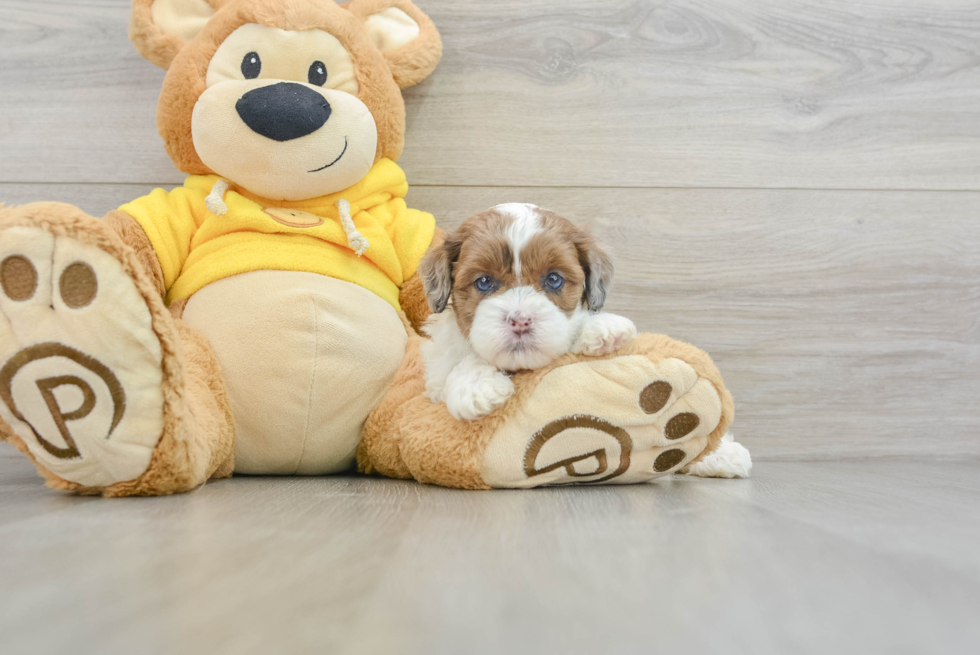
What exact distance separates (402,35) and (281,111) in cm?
37

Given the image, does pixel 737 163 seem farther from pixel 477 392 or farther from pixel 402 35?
pixel 477 392

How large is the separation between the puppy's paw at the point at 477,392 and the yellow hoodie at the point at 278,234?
31 cm

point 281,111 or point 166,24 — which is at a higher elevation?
point 166,24

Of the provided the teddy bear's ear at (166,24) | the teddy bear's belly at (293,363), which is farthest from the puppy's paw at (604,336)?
the teddy bear's ear at (166,24)

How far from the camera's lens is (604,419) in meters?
0.89

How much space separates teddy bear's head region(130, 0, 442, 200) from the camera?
3.49 ft

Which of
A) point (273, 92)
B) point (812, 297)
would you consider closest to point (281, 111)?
point (273, 92)

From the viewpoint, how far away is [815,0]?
1.46 metres

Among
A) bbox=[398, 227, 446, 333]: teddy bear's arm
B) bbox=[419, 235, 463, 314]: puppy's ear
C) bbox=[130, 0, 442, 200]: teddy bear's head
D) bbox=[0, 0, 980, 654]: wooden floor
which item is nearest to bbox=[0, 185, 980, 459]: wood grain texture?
bbox=[0, 0, 980, 654]: wooden floor

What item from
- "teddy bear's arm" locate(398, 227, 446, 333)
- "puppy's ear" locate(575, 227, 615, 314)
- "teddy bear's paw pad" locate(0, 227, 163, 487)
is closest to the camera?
"teddy bear's paw pad" locate(0, 227, 163, 487)

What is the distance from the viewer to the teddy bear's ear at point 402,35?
4.12 ft

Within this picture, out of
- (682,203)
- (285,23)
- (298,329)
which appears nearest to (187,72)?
(285,23)

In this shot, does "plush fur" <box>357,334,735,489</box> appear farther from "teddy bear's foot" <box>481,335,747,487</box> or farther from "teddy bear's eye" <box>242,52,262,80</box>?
"teddy bear's eye" <box>242,52,262,80</box>

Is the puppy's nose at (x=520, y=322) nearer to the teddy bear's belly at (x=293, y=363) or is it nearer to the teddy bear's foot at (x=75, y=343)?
the teddy bear's belly at (x=293, y=363)
